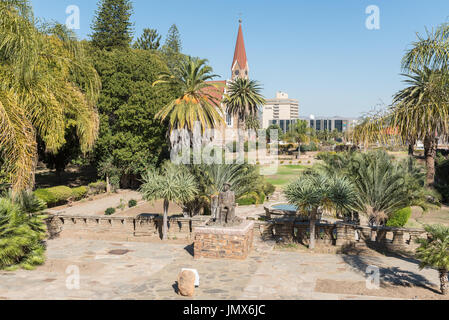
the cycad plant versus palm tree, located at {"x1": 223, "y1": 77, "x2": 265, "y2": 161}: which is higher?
palm tree, located at {"x1": 223, "y1": 77, "x2": 265, "y2": 161}

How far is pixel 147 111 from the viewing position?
34406 millimetres

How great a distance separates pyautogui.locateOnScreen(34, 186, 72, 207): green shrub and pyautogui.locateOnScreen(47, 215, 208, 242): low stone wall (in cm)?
854

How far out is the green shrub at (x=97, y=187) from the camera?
34959 mm

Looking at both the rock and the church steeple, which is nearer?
the rock

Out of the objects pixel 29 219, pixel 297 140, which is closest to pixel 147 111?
pixel 29 219

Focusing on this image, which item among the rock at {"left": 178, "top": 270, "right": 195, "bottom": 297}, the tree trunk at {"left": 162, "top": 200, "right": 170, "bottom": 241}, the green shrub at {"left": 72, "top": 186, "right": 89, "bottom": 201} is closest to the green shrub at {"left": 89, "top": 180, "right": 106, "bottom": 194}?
the green shrub at {"left": 72, "top": 186, "right": 89, "bottom": 201}

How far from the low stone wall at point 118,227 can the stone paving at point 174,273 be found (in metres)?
1.80

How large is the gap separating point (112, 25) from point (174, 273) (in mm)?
42759

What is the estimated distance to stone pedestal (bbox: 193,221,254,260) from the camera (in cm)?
1439

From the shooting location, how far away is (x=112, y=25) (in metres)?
48.0

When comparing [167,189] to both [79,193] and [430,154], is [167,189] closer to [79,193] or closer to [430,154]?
[79,193]

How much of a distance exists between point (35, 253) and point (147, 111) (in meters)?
22.5

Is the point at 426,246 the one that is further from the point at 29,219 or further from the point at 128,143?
the point at 128,143

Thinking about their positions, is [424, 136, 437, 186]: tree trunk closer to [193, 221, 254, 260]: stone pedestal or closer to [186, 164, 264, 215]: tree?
[186, 164, 264, 215]: tree
